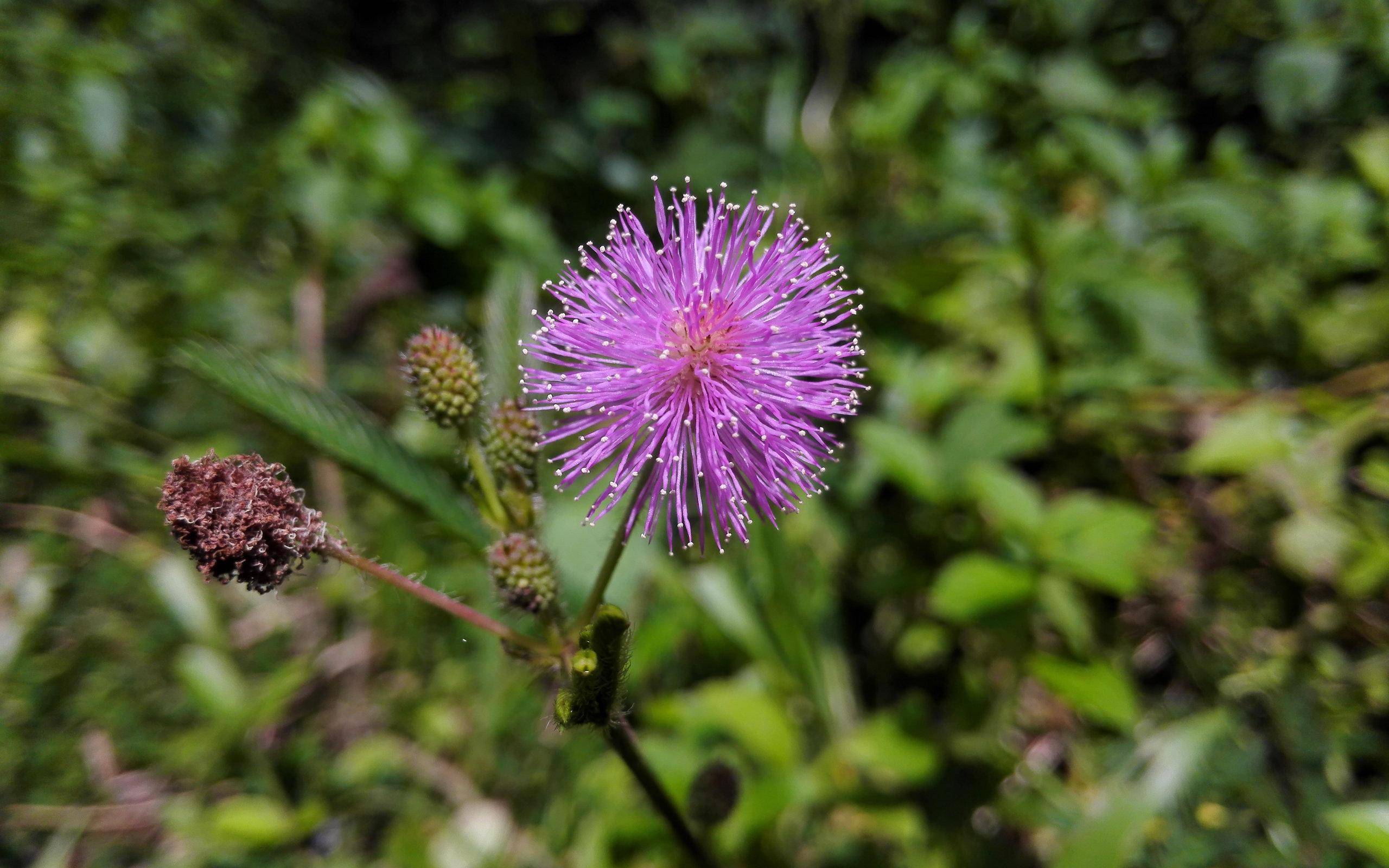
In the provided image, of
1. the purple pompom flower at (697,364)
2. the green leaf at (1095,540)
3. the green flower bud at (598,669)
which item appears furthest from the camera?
the green leaf at (1095,540)

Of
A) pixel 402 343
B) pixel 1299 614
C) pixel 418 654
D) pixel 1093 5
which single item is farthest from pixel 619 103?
pixel 1299 614

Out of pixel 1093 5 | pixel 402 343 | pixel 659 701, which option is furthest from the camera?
pixel 402 343

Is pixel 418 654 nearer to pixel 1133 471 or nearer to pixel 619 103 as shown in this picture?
pixel 619 103

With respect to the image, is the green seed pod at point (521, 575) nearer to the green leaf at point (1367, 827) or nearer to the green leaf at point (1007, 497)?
the green leaf at point (1007, 497)

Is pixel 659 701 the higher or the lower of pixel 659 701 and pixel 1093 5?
the lower

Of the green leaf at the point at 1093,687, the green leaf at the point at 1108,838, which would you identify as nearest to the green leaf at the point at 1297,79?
the green leaf at the point at 1093,687
